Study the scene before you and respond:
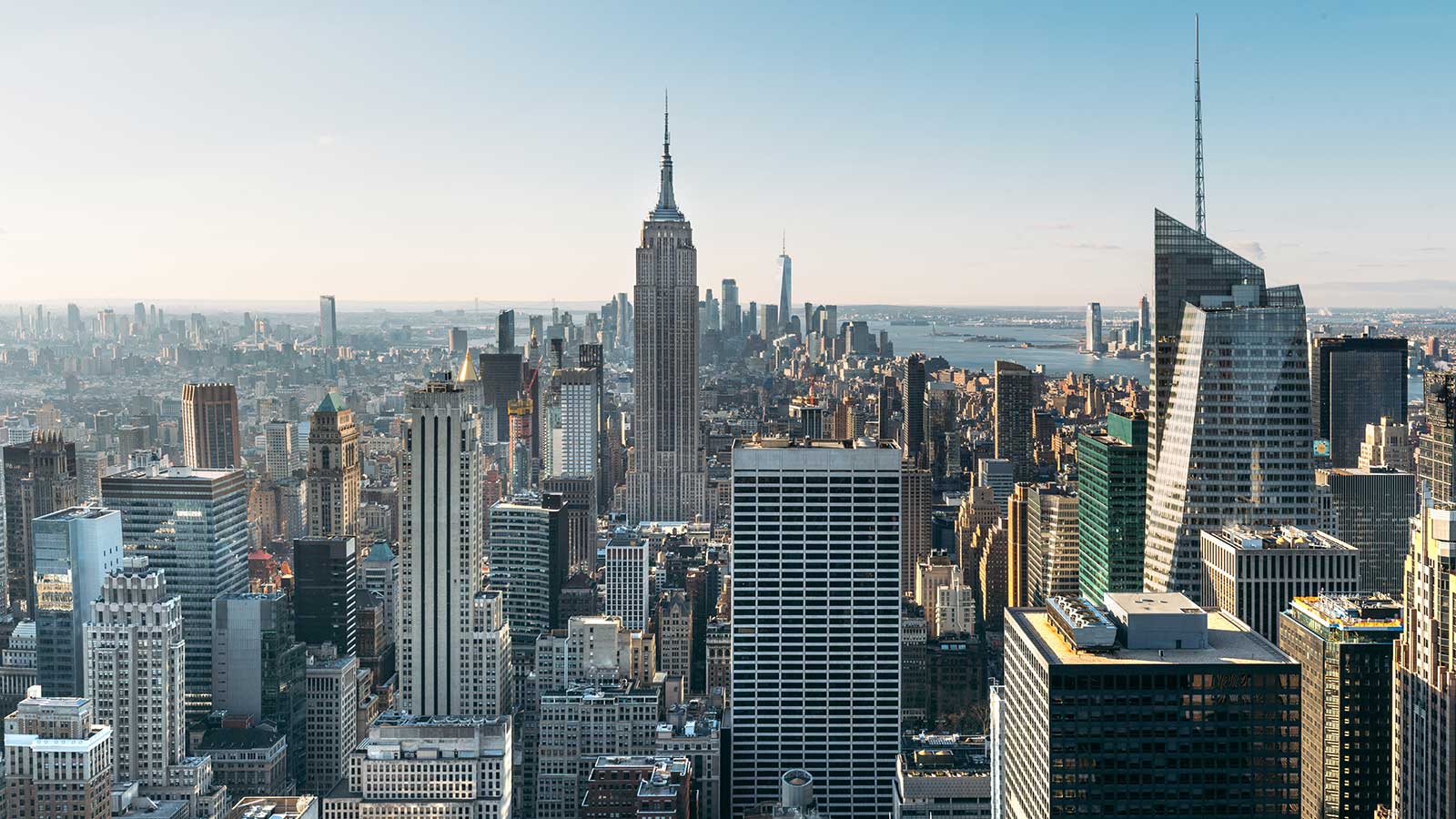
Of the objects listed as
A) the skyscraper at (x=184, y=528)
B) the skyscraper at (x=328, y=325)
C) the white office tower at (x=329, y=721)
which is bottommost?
the white office tower at (x=329, y=721)

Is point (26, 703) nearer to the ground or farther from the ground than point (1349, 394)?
nearer to the ground

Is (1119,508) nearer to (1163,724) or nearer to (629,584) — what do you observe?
(629,584)

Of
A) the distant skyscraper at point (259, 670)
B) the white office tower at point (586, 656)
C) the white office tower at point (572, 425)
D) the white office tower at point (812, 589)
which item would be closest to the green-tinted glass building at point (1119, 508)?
the white office tower at point (812, 589)

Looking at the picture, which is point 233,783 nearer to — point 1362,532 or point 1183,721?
point 1183,721

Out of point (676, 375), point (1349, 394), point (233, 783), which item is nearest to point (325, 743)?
point (233, 783)

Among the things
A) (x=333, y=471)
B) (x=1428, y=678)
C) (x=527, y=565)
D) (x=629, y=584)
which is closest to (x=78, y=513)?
(x=333, y=471)

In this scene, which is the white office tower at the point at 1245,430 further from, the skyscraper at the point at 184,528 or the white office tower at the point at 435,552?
the skyscraper at the point at 184,528
